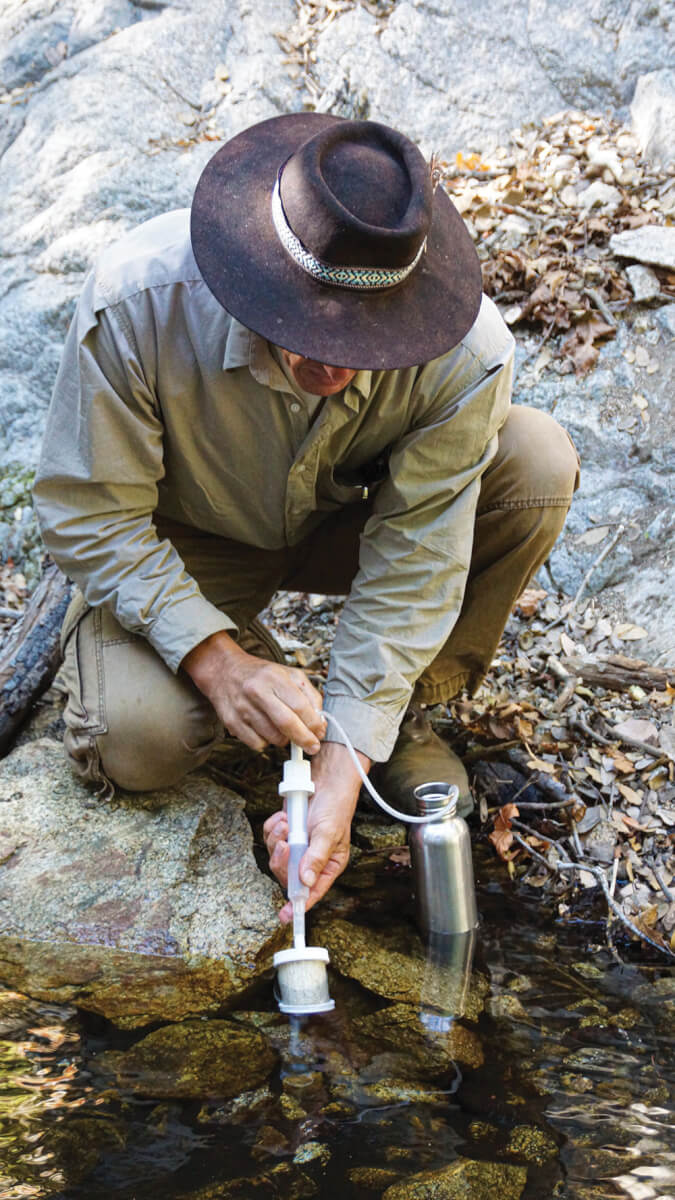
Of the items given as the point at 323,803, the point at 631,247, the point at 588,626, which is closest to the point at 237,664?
the point at 323,803

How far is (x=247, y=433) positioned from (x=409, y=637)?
768mm

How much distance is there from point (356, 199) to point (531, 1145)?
2.05m

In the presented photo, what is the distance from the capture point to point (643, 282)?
508cm

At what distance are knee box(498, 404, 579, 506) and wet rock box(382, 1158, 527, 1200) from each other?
1.98m

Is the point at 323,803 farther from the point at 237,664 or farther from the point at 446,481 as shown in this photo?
the point at 446,481

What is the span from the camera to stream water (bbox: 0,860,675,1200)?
201cm

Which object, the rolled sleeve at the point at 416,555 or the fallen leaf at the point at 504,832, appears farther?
the fallen leaf at the point at 504,832

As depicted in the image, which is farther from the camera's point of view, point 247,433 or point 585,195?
point 585,195

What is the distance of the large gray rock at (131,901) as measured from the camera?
2.66m

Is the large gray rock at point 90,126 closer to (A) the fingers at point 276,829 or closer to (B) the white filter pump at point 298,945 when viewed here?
(A) the fingers at point 276,829

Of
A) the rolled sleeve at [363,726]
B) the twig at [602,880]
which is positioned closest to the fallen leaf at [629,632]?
the twig at [602,880]

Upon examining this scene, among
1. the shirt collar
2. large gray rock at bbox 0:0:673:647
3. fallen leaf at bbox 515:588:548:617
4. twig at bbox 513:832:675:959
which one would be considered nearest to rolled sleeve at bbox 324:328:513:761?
the shirt collar

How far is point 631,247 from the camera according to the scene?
5.18m

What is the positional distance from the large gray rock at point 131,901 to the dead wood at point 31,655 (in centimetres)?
42
